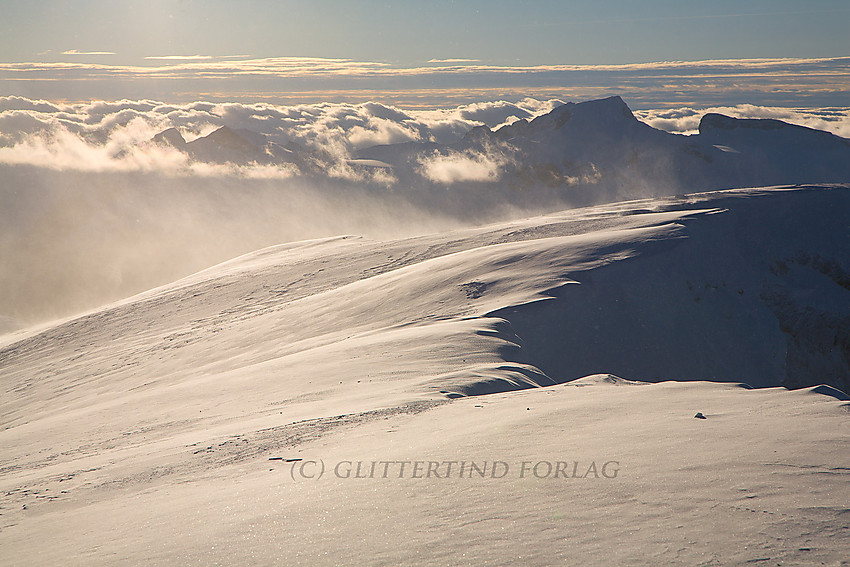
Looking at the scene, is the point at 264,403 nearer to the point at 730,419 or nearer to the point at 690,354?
the point at 730,419

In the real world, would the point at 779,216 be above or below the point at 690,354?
above

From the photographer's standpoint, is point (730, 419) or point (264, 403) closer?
point (730, 419)

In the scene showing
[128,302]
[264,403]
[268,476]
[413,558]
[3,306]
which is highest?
[413,558]

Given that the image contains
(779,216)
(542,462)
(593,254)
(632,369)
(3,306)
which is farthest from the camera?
(3,306)

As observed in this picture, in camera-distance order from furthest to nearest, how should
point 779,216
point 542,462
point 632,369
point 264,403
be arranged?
point 779,216 → point 632,369 → point 264,403 → point 542,462

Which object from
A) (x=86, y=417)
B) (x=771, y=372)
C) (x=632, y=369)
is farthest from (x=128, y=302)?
(x=771, y=372)

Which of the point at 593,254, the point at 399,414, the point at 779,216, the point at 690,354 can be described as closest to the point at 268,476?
the point at 399,414

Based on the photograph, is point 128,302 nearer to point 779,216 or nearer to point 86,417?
point 86,417
